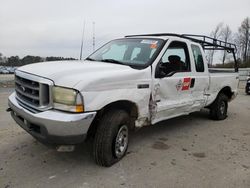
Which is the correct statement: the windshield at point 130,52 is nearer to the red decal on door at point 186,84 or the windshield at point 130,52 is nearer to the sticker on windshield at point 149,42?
the sticker on windshield at point 149,42

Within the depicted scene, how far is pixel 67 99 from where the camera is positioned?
9.64 feet

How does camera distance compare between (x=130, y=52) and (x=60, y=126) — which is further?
(x=130, y=52)

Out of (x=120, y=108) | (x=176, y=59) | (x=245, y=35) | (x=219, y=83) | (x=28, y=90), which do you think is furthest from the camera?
(x=245, y=35)

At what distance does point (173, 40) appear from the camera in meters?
4.63

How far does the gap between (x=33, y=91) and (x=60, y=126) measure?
2.36 ft

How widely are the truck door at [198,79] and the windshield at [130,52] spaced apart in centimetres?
119

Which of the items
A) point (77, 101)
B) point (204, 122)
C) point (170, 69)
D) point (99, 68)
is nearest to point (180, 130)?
point (204, 122)

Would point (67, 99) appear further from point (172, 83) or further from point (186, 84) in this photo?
point (186, 84)

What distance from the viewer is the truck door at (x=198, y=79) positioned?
5.13 m

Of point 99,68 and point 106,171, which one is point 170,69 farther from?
point 106,171

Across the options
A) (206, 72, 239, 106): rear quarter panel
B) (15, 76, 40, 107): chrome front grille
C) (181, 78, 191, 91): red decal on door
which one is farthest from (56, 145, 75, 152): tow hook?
(206, 72, 239, 106): rear quarter panel

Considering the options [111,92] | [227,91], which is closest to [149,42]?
[111,92]

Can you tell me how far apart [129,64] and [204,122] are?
3.35 meters

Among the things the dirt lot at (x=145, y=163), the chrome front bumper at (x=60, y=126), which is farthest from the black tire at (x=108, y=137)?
the chrome front bumper at (x=60, y=126)
